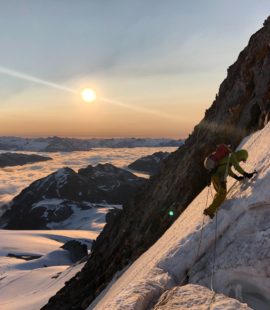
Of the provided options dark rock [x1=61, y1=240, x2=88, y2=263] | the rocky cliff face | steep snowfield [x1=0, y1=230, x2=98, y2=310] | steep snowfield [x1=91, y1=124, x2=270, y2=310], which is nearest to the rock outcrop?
steep snowfield [x1=91, y1=124, x2=270, y2=310]

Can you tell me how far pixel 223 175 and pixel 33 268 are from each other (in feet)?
233

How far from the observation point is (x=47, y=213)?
172 metres

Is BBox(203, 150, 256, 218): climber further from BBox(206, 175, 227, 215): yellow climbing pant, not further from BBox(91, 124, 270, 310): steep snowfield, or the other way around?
BBox(91, 124, 270, 310): steep snowfield

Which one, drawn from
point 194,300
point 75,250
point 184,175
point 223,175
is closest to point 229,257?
point 194,300

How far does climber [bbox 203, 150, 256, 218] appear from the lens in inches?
363

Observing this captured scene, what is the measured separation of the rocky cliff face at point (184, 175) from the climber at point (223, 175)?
4573mm

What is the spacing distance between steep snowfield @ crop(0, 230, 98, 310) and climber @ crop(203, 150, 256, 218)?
2670cm

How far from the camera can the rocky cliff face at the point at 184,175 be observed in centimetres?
1717

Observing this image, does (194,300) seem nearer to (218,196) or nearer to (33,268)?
(218,196)

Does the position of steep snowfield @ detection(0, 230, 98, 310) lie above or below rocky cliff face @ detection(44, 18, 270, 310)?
below

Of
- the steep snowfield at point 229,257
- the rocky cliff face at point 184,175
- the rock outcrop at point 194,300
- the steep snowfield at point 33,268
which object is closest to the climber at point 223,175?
the steep snowfield at point 229,257

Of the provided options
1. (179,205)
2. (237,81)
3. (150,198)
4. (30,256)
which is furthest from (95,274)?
(30,256)

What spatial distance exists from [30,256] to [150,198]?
3257 inches

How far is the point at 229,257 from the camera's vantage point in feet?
24.9
